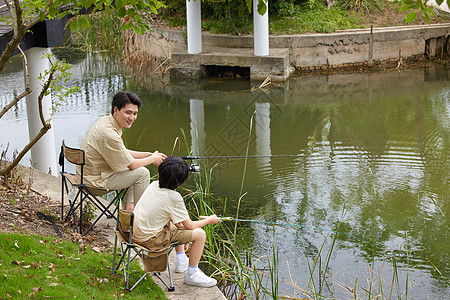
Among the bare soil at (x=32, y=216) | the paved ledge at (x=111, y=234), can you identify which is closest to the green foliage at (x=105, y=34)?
the paved ledge at (x=111, y=234)

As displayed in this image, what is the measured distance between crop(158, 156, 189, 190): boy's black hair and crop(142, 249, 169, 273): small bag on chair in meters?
0.45

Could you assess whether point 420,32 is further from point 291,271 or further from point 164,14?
point 291,271

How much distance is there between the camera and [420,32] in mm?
15148

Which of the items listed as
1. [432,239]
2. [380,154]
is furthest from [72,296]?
[380,154]

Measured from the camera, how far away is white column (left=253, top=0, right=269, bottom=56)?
537 inches

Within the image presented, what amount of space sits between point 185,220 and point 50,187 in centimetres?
231

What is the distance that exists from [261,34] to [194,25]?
1576 mm

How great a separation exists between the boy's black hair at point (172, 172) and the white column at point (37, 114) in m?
3.11

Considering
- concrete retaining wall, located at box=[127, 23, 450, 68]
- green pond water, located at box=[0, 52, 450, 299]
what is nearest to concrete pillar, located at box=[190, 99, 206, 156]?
green pond water, located at box=[0, 52, 450, 299]

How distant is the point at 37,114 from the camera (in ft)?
23.2

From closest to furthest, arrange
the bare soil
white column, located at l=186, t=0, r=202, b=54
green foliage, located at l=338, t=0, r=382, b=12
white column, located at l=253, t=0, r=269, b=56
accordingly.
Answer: the bare soil → white column, located at l=253, t=0, r=269, b=56 → white column, located at l=186, t=0, r=202, b=54 → green foliage, located at l=338, t=0, r=382, b=12

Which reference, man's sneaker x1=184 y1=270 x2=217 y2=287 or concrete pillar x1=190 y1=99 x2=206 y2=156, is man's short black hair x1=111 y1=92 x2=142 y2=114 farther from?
concrete pillar x1=190 y1=99 x2=206 y2=156

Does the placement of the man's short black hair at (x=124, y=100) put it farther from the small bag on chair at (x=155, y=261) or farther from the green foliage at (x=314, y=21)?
the green foliage at (x=314, y=21)

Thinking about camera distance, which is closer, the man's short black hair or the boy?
the boy
